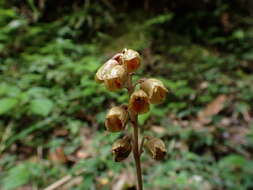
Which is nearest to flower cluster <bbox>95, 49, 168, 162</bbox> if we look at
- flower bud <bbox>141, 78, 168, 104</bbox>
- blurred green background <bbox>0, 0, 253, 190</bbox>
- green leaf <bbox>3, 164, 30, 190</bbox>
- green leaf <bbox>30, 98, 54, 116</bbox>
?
flower bud <bbox>141, 78, 168, 104</bbox>

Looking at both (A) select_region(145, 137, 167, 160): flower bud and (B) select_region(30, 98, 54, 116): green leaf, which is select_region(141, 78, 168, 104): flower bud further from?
(B) select_region(30, 98, 54, 116): green leaf

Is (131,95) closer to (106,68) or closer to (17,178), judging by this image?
(106,68)

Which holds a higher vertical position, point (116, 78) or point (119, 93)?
point (116, 78)

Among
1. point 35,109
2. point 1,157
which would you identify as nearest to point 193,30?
point 35,109

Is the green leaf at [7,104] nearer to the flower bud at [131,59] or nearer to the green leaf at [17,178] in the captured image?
the green leaf at [17,178]

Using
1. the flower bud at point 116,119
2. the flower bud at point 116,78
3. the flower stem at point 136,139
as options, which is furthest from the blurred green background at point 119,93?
the flower bud at point 116,78

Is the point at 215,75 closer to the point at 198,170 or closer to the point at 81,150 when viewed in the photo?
the point at 198,170

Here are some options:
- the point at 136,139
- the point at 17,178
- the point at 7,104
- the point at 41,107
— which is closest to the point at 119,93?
the point at 41,107
